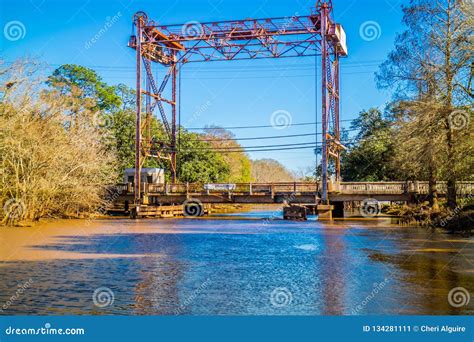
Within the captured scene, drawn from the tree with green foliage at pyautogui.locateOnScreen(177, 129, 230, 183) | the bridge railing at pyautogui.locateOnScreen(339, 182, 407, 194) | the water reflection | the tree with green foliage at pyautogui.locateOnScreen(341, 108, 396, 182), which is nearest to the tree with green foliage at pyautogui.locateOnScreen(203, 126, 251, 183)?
the tree with green foliage at pyautogui.locateOnScreen(177, 129, 230, 183)

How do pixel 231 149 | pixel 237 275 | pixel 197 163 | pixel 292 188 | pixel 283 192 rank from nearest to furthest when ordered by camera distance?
pixel 237 275, pixel 283 192, pixel 292 188, pixel 197 163, pixel 231 149

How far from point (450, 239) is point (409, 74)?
10.9 metres

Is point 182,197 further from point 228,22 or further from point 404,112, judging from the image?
point 404,112

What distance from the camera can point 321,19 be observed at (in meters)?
36.1

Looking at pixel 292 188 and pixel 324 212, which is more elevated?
pixel 292 188

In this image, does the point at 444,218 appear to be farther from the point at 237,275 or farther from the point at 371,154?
the point at 371,154

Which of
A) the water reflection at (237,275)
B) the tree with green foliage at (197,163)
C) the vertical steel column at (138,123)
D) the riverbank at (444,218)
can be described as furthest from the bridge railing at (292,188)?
the water reflection at (237,275)

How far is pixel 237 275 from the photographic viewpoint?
41.4 feet

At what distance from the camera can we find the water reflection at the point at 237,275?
365 inches

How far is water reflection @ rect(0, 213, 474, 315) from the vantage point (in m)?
9.27

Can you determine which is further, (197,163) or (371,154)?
(197,163)

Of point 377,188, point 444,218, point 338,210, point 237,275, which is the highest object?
point 377,188

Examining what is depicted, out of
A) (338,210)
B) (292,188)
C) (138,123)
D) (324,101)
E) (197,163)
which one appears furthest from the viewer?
(197,163)

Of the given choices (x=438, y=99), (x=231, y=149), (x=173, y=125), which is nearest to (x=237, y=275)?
(x=438, y=99)
